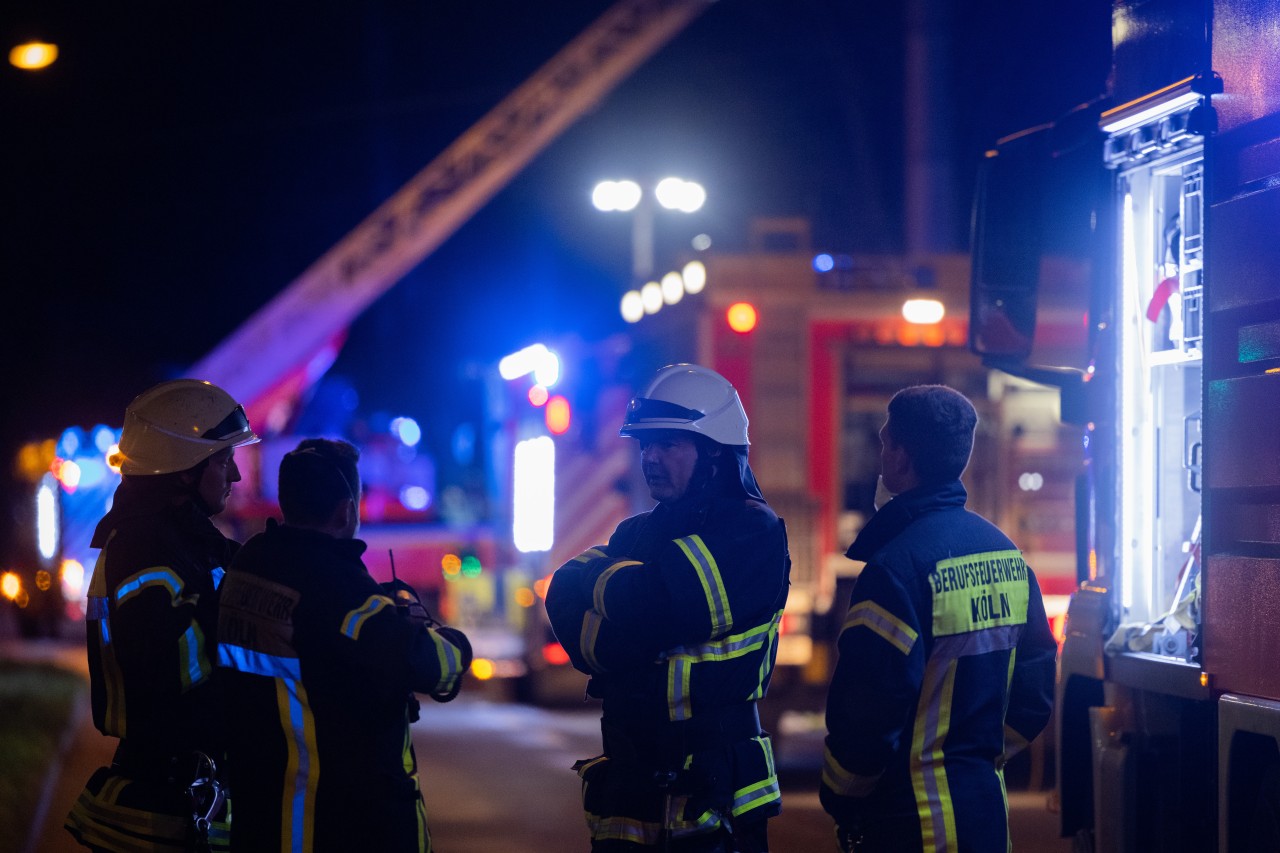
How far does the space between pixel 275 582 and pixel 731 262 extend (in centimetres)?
725

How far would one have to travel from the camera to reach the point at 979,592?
4035 millimetres

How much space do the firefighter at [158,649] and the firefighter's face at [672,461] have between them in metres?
1.25

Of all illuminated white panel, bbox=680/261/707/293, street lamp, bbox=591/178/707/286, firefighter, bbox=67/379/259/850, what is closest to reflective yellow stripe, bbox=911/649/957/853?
firefighter, bbox=67/379/259/850

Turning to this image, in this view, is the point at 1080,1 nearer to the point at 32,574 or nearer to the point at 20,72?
the point at 20,72

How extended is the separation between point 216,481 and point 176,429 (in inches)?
7.3

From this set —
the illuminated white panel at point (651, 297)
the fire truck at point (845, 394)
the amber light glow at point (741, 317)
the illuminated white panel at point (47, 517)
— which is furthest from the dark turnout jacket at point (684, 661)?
the illuminated white panel at point (47, 517)

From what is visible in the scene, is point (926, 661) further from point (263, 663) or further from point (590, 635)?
point (263, 663)

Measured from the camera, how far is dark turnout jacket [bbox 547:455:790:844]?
402 cm

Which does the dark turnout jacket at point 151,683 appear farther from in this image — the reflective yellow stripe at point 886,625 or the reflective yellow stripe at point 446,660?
the reflective yellow stripe at point 886,625

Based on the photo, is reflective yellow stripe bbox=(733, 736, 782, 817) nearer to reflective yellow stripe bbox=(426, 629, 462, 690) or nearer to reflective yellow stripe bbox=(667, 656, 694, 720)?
reflective yellow stripe bbox=(667, 656, 694, 720)

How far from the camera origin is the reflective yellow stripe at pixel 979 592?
3.96 meters

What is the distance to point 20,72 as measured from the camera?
435 inches

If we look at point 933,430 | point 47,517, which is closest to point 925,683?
point 933,430

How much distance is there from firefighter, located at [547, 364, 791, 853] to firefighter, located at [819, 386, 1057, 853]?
234mm
